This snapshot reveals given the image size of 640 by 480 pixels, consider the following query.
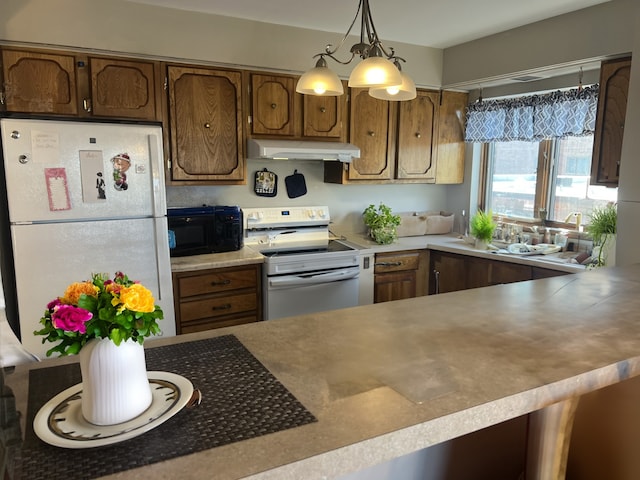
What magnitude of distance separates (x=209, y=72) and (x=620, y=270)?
2613 mm

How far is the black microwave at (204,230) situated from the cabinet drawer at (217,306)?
35 cm

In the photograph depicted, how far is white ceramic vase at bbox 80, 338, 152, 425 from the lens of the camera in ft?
2.74

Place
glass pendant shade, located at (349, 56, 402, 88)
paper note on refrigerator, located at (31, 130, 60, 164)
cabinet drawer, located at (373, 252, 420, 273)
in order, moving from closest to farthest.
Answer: glass pendant shade, located at (349, 56, 402, 88) → paper note on refrigerator, located at (31, 130, 60, 164) → cabinet drawer, located at (373, 252, 420, 273)

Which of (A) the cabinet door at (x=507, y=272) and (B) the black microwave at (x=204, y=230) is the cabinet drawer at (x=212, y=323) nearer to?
(B) the black microwave at (x=204, y=230)

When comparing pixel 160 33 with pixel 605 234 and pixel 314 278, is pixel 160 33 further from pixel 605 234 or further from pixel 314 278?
pixel 605 234

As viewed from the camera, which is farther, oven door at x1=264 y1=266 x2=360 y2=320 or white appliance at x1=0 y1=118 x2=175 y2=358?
oven door at x1=264 y1=266 x2=360 y2=320

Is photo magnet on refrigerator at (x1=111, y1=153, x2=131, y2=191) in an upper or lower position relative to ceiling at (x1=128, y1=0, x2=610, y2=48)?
lower

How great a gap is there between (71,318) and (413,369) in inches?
30.3

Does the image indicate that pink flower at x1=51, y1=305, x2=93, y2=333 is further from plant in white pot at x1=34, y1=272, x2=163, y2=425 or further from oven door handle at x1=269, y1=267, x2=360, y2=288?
oven door handle at x1=269, y1=267, x2=360, y2=288

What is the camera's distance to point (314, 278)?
3152 millimetres

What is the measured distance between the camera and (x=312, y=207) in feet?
12.3

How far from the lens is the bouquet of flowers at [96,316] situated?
0.79 m

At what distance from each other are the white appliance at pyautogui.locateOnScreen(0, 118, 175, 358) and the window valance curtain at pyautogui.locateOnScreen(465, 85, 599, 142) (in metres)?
2.65

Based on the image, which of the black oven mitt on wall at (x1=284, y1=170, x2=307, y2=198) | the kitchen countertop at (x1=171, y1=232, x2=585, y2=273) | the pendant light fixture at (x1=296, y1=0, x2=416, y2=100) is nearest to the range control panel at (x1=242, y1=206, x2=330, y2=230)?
the black oven mitt on wall at (x1=284, y1=170, x2=307, y2=198)
